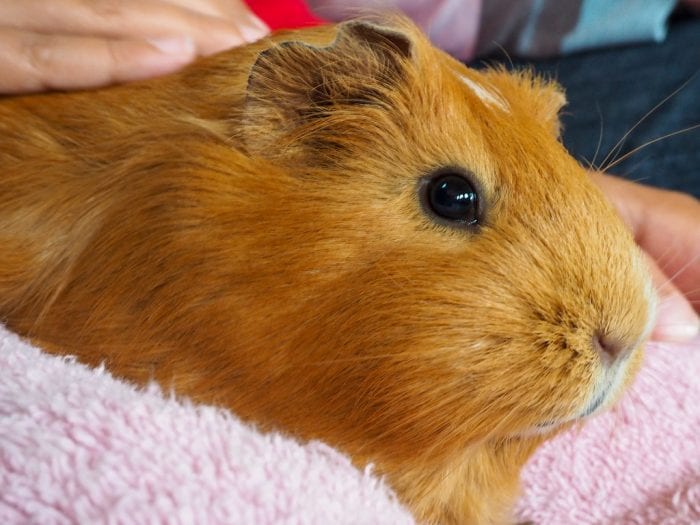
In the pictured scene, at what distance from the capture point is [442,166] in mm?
849

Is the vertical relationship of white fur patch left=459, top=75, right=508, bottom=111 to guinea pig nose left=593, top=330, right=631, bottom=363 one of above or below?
above

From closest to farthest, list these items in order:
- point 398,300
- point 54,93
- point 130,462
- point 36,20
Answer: point 130,462 → point 398,300 → point 54,93 → point 36,20

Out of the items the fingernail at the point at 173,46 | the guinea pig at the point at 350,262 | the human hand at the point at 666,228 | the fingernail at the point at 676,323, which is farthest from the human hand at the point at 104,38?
the fingernail at the point at 676,323

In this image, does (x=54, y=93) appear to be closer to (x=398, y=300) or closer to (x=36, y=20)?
(x=36, y=20)

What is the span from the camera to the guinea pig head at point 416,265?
30.3 inches

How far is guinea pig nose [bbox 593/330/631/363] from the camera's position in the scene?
795 millimetres

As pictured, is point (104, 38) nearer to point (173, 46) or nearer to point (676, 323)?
point (173, 46)

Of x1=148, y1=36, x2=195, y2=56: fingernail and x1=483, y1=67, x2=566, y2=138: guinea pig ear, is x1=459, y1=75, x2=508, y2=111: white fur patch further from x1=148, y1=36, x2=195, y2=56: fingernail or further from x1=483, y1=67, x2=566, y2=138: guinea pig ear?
x1=148, y1=36, x2=195, y2=56: fingernail

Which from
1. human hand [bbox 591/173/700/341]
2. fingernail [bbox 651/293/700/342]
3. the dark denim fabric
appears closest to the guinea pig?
fingernail [bbox 651/293/700/342]

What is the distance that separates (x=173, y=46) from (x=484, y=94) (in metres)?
0.55

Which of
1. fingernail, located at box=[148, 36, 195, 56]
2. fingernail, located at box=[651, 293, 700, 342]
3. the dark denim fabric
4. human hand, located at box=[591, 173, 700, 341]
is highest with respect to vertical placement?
fingernail, located at box=[148, 36, 195, 56]

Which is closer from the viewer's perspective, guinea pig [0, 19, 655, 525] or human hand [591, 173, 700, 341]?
guinea pig [0, 19, 655, 525]

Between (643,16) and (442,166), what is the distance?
76.9 inches

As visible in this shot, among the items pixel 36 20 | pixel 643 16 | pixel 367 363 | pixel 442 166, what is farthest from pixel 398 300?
pixel 643 16
